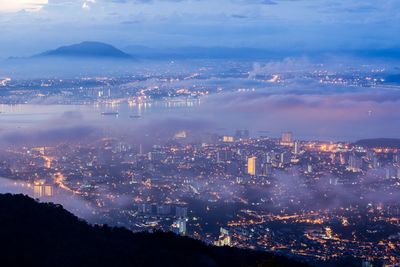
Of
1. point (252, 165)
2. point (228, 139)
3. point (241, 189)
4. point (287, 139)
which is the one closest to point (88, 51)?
point (228, 139)

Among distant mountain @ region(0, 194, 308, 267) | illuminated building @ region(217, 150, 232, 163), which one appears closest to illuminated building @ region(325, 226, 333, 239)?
distant mountain @ region(0, 194, 308, 267)

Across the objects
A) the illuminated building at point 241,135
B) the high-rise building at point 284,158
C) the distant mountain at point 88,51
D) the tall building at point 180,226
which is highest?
the distant mountain at point 88,51

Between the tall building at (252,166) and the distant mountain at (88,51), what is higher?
the distant mountain at (88,51)

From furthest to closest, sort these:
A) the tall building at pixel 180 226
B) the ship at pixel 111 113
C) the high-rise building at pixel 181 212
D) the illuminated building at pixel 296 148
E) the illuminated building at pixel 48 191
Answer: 1. the ship at pixel 111 113
2. the illuminated building at pixel 296 148
3. the illuminated building at pixel 48 191
4. the high-rise building at pixel 181 212
5. the tall building at pixel 180 226

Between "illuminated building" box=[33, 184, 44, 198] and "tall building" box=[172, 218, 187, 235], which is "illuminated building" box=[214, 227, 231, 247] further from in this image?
"illuminated building" box=[33, 184, 44, 198]

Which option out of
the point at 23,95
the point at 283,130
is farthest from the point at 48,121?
the point at 283,130

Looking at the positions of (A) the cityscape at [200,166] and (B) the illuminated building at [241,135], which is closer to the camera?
(A) the cityscape at [200,166]

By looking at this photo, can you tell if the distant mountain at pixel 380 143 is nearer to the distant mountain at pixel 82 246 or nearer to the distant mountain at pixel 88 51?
the distant mountain at pixel 82 246

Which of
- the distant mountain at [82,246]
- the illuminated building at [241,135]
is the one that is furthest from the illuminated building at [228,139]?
the distant mountain at [82,246]
